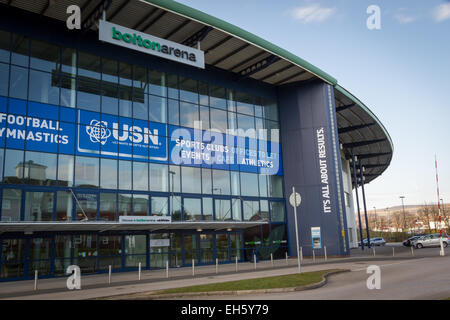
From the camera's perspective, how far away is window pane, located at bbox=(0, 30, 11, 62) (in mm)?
24059

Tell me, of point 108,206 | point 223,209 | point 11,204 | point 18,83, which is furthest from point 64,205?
point 223,209

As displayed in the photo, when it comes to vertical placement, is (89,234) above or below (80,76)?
below

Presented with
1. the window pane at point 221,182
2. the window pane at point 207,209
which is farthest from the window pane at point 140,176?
the window pane at point 221,182

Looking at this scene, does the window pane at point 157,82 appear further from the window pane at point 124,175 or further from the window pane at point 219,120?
the window pane at point 124,175

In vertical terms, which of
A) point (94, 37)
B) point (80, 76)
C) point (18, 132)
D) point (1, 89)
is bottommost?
point (18, 132)

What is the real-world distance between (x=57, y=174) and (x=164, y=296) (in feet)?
44.7

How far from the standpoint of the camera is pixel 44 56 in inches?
1011

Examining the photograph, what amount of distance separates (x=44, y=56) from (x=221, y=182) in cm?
1539

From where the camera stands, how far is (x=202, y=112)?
3303cm

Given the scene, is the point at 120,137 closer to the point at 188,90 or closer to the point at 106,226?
the point at 106,226
